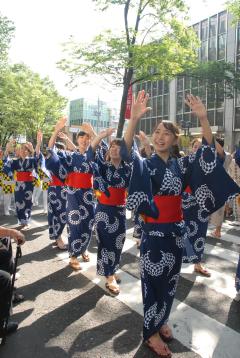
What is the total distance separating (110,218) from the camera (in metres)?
4.16

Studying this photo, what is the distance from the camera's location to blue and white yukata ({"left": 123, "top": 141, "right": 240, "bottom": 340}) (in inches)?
112

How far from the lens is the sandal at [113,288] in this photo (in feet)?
13.5

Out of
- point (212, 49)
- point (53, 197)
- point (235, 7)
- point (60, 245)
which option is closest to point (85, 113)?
point (212, 49)

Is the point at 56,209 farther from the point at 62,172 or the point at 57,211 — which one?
the point at 62,172

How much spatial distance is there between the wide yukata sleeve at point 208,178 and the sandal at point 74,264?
8.03 ft

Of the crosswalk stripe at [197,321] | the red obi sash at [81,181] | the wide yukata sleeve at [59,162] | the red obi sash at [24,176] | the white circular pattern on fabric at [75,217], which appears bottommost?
the crosswalk stripe at [197,321]

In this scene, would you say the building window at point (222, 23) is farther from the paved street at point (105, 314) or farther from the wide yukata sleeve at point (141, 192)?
the wide yukata sleeve at point (141, 192)

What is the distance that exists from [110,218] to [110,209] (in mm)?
102

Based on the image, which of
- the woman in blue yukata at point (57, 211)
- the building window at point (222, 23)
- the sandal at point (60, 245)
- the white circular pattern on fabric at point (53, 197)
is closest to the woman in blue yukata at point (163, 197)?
the sandal at point (60, 245)

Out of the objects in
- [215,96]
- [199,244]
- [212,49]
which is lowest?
[199,244]

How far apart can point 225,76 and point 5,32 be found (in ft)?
44.6

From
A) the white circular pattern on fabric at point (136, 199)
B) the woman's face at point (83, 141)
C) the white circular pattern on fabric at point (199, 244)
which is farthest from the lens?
the woman's face at point (83, 141)

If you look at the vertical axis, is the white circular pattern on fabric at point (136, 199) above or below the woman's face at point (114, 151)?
below

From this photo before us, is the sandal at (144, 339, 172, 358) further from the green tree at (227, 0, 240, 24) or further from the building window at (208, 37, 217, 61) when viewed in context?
the building window at (208, 37, 217, 61)
